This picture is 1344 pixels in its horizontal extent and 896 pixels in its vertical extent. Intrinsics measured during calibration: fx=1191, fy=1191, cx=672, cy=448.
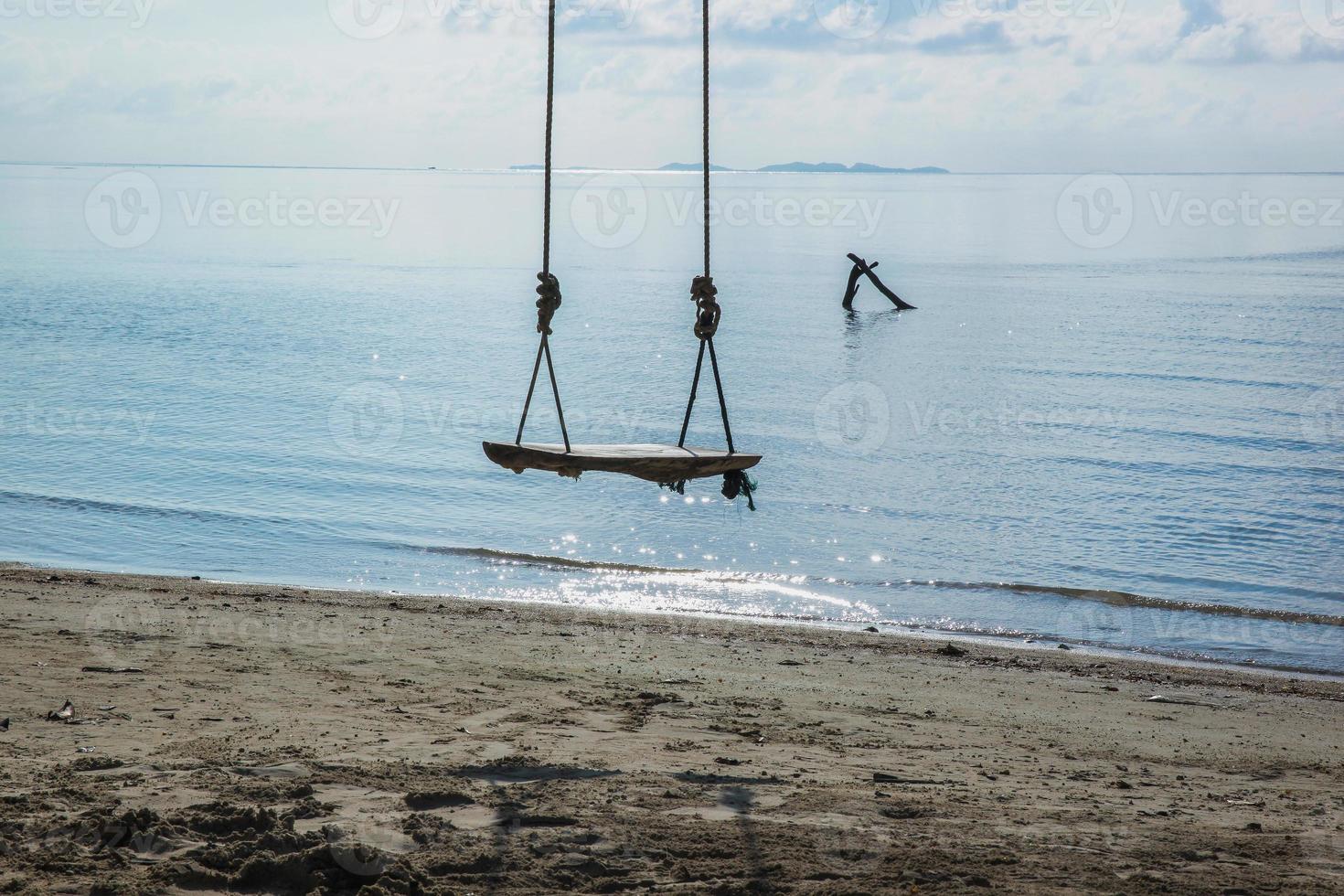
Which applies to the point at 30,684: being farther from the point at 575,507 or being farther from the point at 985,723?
the point at 575,507

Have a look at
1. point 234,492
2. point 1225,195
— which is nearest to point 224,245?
point 234,492

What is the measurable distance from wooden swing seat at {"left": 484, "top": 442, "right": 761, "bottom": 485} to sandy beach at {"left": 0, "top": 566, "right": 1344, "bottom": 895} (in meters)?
1.42

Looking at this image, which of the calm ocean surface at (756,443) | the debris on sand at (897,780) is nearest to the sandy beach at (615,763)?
the debris on sand at (897,780)

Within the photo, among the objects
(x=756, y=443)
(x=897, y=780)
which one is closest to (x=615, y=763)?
(x=897, y=780)

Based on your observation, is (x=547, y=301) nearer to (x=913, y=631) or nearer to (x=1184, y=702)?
(x=1184, y=702)

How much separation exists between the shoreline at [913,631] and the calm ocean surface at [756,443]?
19 centimetres

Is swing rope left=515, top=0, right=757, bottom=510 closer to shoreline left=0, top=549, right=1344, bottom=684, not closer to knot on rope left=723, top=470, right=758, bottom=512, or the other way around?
knot on rope left=723, top=470, right=758, bottom=512

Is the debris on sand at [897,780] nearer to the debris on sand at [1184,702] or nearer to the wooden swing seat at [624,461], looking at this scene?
the wooden swing seat at [624,461]

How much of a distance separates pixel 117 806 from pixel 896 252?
6673 centimetres

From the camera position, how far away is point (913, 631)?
1121cm

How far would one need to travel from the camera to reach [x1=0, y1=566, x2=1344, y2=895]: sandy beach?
4535mm

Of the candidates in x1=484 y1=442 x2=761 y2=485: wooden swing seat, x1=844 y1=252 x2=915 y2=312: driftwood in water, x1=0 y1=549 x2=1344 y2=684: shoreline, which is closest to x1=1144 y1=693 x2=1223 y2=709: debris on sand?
x1=0 y1=549 x2=1344 y2=684: shoreline

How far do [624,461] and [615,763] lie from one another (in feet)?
4.86

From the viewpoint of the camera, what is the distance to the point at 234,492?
16.6m
